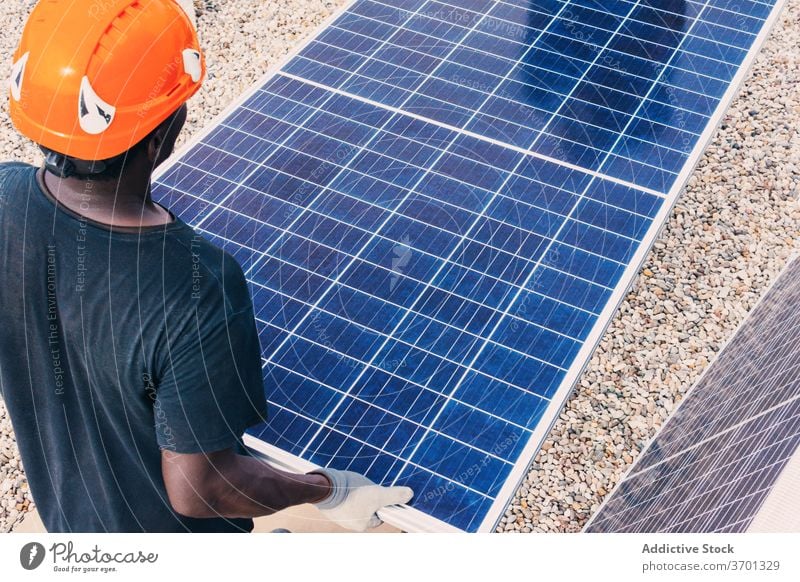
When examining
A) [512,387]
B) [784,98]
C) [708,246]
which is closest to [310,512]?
[512,387]

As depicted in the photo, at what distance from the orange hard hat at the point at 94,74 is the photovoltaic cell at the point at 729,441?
9.62 feet

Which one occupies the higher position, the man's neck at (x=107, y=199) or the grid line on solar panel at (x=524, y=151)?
the man's neck at (x=107, y=199)

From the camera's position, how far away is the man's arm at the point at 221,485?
10.2 feet

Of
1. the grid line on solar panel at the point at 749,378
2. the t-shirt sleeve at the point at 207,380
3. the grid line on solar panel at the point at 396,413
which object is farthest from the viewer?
the grid line on solar panel at the point at 749,378

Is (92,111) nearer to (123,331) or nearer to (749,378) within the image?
(123,331)

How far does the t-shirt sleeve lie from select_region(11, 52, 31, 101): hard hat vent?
45.0 inches

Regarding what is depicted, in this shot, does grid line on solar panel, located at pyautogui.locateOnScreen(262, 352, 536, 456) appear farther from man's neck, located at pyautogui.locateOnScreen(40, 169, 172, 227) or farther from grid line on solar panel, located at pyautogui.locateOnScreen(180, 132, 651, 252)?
man's neck, located at pyautogui.locateOnScreen(40, 169, 172, 227)

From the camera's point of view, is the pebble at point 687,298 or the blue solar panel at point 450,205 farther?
the pebble at point 687,298

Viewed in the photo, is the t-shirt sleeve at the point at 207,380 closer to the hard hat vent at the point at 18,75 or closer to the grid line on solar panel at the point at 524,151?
the hard hat vent at the point at 18,75

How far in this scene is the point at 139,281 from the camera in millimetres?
2922

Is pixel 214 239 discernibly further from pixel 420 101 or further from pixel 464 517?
pixel 464 517

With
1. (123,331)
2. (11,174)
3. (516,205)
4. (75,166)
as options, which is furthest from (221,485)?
(516,205)

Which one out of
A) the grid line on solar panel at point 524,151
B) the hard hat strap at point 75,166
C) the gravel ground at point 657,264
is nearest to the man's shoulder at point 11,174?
the hard hat strap at point 75,166

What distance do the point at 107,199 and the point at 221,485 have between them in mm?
1135
